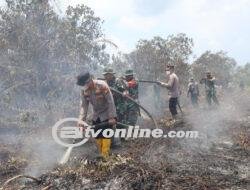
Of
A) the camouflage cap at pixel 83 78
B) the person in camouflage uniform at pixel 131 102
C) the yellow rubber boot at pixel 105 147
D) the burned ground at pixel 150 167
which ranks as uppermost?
the camouflage cap at pixel 83 78

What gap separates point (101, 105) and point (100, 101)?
10 centimetres

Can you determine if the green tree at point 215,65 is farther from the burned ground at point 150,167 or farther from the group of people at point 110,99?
the burned ground at point 150,167

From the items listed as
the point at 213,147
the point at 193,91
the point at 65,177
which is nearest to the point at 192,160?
the point at 213,147

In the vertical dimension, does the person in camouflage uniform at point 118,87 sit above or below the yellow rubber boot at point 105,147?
above

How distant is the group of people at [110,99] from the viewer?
808 centimetres

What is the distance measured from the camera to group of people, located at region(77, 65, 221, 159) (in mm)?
8078

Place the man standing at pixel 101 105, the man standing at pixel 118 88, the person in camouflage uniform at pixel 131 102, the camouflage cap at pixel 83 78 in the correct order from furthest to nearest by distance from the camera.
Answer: the person in camouflage uniform at pixel 131 102 → the man standing at pixel 118 88 → the man standing at pixel 101 105 → the camouflage cap at pixel 83 78

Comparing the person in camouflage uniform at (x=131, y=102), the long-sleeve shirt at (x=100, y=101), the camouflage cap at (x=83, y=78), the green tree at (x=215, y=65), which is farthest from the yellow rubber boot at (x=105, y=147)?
the green tree at (x=215, y=65)

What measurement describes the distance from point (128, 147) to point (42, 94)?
7551 millimetres

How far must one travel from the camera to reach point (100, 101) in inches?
324

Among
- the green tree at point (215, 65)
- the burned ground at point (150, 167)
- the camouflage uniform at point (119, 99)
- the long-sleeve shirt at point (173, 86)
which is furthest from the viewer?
the green tree at point (215, 65)

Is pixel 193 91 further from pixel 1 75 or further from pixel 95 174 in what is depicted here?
pixel 95 174

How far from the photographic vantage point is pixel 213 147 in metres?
9.56

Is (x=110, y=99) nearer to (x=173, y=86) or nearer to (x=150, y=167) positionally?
(x=150, y=167)
